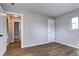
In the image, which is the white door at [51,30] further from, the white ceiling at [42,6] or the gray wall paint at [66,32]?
the white ceiling at [42,6]

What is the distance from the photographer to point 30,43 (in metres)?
4.12

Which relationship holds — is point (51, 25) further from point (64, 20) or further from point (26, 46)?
point (26, 46)

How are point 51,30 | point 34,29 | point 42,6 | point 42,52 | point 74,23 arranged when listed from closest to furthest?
point 42,52
point 42,6
point 74,23
point 34,29
point 51,30

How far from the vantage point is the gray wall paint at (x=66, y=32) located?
385 centimetres

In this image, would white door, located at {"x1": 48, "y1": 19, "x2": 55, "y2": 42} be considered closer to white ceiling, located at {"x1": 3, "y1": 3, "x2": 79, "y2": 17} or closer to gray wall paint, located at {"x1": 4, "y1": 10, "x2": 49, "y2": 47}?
gray wall paint, located at {"x1": 4, "y1": 10, "x2": 49, "y2": 47}

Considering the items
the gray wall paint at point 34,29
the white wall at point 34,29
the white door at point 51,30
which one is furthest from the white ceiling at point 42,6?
the white door at point 51,30

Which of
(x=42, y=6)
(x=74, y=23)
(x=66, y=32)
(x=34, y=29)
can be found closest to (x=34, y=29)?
(x=34, y=29)

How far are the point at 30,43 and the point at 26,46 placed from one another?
318 mm

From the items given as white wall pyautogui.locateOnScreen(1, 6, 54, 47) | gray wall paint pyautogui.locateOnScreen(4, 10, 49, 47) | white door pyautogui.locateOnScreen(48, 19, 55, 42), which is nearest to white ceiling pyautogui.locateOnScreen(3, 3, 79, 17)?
white wall pyautogui.locateOnScreen(1, 6, 54, 47)

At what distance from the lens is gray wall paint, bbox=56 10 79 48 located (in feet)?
12.6

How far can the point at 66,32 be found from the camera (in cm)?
446

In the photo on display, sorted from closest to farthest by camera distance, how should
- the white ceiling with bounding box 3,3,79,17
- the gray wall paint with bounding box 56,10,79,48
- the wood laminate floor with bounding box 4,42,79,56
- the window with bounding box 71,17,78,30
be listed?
the wood laminate floor with bounding box 4,42,79,56, the white ceiling with bounding box 3,3,79,17, the gray wall paint with bounding box 56,10,79,48, the window with bounding box 71,17,78,30

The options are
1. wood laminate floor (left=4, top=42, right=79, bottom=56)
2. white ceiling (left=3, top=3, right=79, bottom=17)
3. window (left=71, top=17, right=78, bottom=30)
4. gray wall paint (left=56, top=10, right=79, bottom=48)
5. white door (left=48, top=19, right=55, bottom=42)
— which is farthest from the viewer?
white door (left=48, top=19, right=55, bottom=42)

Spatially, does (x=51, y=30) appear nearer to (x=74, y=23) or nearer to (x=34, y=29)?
(x=34, y=29)
